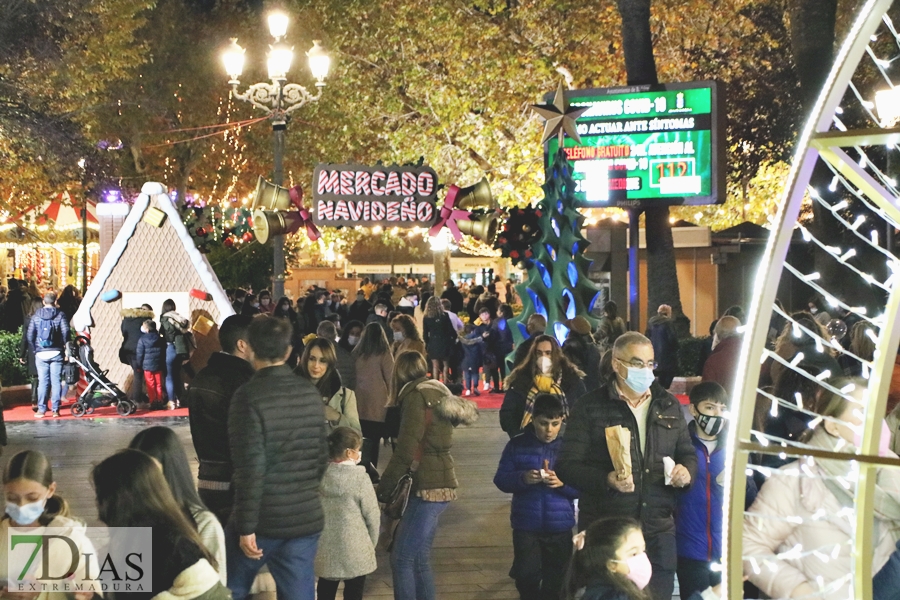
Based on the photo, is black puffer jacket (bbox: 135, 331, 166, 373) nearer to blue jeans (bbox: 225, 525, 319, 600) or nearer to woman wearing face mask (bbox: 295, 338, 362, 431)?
woman wearing face mask (bbox: 295, 338, 362, 431)

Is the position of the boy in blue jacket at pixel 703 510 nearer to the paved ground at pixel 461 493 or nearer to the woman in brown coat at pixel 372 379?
the paved ground at pixel 461 493

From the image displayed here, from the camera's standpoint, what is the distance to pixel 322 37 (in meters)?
36.9

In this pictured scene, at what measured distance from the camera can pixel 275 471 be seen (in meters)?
5.41

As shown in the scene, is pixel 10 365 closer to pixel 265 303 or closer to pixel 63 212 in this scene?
pixel 265 303

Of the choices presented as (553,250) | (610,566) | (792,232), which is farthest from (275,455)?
(553,250)

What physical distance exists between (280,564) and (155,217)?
45.3ft

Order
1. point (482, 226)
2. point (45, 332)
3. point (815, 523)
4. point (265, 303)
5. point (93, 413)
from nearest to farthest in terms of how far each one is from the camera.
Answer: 1. point (815, 523)
2. point (45, 332)
3. point (93, 413)
4. point (482, 226)
5. point (265, 303)

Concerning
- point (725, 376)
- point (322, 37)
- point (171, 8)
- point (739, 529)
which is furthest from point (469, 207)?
point (171, 8)

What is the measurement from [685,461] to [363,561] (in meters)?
1.65

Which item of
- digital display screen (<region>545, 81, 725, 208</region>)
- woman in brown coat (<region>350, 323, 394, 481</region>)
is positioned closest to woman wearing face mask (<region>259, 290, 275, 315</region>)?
digital display screen (<region>545, 81, 725, 208</region>)

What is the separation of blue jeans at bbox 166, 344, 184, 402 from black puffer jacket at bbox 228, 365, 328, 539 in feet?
40.7

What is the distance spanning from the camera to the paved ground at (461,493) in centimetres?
787

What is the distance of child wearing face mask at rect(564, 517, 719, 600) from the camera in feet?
13.3

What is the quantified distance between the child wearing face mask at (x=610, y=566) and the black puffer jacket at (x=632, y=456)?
1.36 m
